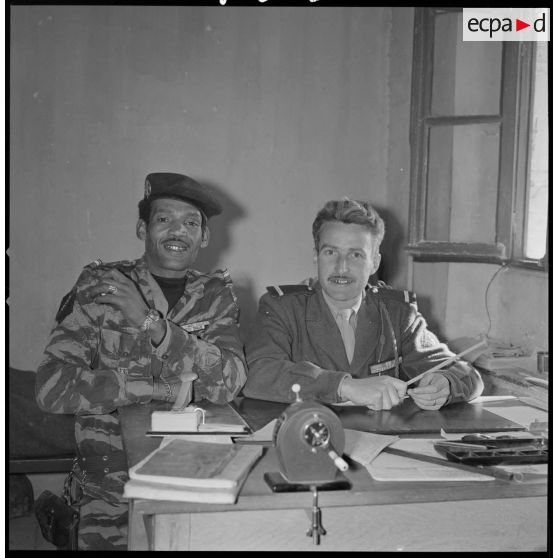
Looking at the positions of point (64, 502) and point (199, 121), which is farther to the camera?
point (199, 121)

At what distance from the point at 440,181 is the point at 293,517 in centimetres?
275

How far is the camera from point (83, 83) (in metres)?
4.51

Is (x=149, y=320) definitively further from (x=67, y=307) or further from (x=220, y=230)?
(x=220, y=230)

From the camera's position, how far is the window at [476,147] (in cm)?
352

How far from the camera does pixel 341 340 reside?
2807 mm

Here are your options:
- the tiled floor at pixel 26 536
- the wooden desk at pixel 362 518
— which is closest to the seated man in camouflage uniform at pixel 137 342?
the wooden desk at pixel 362 518

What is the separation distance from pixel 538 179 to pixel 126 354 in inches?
83.0

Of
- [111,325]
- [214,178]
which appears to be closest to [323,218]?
[111,325]

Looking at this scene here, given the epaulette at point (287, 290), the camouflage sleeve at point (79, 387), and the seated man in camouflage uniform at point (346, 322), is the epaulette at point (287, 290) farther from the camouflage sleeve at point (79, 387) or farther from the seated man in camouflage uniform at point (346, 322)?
the camouflage sleeve at point (79, 387)

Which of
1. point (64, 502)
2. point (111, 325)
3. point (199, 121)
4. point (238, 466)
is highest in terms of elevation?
point (199, 121)

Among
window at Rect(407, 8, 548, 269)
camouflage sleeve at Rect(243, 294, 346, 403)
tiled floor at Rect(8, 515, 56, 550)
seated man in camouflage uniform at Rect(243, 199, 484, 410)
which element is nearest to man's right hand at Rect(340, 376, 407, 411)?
camouflage sleeve at Rect(243, 294, 346, 403)

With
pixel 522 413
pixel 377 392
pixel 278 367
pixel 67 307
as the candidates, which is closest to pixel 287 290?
pixel 278 367

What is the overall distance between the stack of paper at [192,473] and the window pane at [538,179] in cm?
221

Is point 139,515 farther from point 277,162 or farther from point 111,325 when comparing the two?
point 277,162
